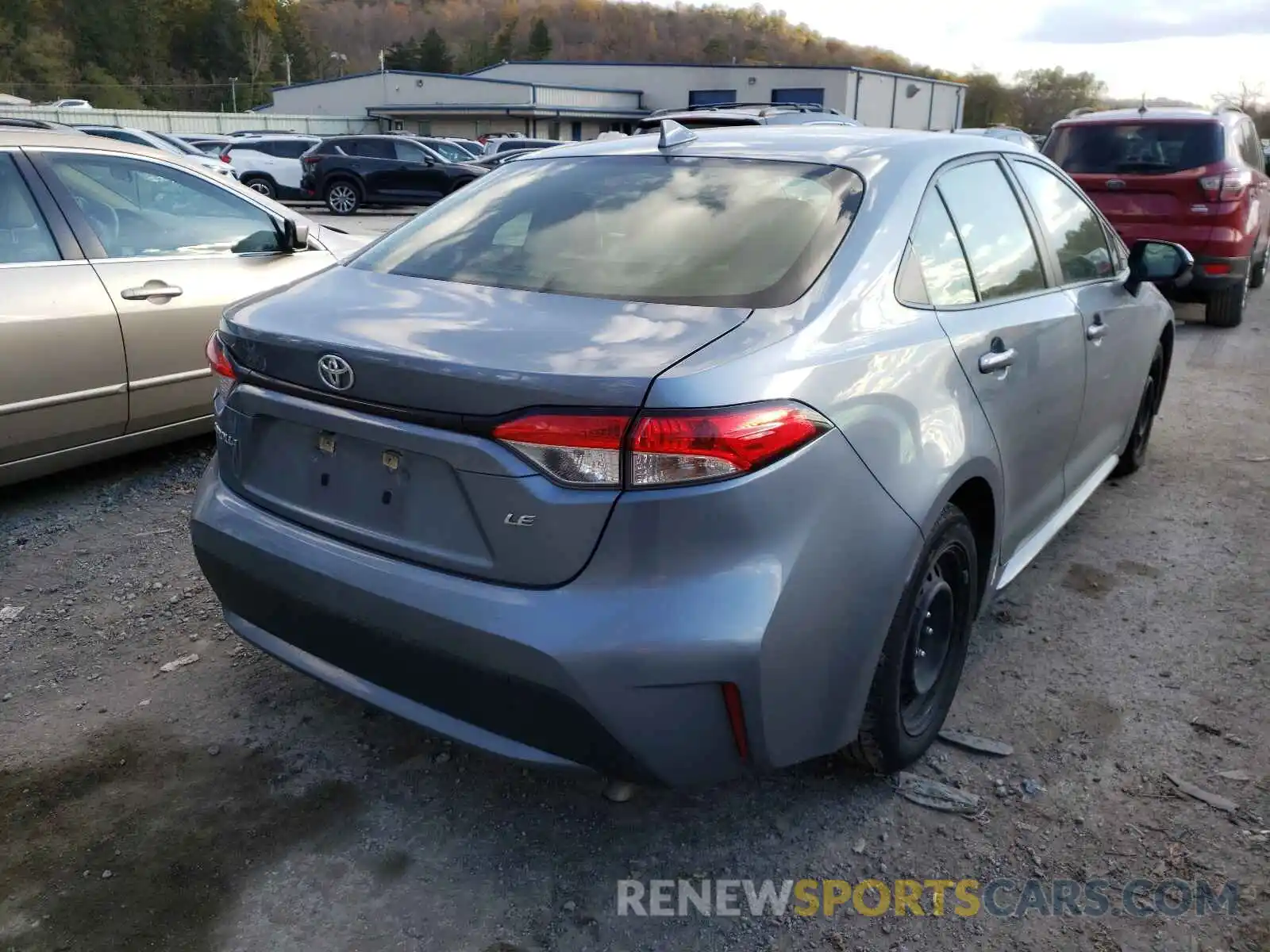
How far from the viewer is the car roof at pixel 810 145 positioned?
109 inches

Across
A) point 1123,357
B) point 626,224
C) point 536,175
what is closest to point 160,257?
point 536,175

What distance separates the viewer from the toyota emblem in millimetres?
2143

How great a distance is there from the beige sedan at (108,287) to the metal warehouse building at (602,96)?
5204cm

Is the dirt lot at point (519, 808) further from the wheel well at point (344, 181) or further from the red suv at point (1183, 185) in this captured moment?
the wheel well at point (344, 181)

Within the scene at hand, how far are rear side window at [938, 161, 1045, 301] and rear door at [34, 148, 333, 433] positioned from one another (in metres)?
3.45

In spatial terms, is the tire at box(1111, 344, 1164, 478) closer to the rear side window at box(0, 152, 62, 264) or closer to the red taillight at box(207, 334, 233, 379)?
the red taillight at box(207, 334, 233, 379)

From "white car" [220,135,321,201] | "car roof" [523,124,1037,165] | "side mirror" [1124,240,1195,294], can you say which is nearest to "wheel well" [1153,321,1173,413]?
"side mirror" [1124,240,1195,294]

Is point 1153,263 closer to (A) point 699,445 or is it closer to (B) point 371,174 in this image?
(A) point 699,445

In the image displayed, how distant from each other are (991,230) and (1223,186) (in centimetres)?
679

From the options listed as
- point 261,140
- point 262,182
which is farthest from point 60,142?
point 261,140

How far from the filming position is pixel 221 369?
99.8 inches

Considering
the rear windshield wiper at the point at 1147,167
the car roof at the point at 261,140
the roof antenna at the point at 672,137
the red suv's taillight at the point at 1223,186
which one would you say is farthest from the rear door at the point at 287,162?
the roof antenna at the point at 672,137

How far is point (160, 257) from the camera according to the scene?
183 inches

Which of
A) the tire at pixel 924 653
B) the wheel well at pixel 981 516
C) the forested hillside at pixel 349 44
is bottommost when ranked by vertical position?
the tire at pixel 924 653
